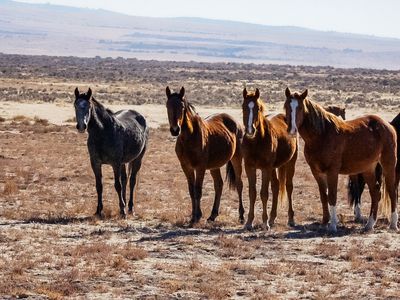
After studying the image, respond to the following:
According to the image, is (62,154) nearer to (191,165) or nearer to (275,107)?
(191,165)

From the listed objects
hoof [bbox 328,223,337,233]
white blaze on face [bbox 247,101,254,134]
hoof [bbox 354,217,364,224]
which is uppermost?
white blaze on face [bbox 247,101,254,134]

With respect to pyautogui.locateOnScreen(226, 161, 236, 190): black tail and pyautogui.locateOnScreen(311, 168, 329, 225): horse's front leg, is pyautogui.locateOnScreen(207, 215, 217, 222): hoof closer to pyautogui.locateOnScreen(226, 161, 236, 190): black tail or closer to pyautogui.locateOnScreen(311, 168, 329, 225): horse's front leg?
pyautogui.locateOnScreen(226, 161, 236, 190): black tail

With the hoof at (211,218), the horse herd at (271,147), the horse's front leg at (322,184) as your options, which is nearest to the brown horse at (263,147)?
the horse herd at (271,147)

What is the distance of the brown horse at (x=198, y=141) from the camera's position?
1290cm

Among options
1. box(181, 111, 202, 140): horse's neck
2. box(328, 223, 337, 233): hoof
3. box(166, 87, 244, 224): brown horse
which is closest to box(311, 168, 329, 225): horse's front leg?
box(328, 223, 337, 233): hoof

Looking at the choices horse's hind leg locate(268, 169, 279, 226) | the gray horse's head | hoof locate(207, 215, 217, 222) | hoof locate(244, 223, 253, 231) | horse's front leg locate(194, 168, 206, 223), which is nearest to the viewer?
hoof locate(244, 223, 253, 231)

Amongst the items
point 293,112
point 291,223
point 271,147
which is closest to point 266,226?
point 291,223

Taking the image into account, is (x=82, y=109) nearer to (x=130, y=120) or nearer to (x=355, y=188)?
(x=130, y=120)

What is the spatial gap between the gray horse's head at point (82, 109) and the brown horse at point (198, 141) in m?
1.61

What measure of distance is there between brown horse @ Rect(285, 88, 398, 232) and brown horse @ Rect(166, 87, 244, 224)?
5.70 feet

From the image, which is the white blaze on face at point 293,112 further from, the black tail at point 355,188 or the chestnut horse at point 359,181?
the black tail at point 355,188

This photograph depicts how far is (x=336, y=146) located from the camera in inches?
498

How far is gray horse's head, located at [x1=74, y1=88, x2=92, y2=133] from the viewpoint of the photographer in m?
13.7

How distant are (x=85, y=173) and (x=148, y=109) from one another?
24055mm
